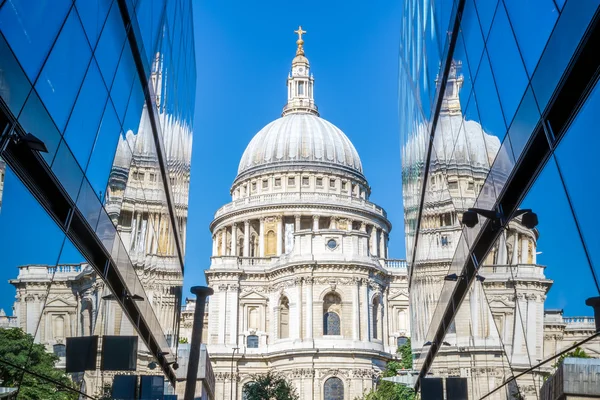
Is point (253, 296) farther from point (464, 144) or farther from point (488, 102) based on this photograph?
point (488, 102)

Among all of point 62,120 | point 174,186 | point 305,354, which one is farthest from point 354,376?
point 62,120

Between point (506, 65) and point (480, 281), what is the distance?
4.21 meters

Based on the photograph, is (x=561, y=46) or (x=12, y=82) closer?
(x=12, y=82)

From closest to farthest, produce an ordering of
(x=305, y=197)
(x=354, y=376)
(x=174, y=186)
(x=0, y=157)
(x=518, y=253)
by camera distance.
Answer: (x=0, y=157) → (x=518, y=253) → (x=174, y=186) → (x=354, y=376) → (x=305, y=197)

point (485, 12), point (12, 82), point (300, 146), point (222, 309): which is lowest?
point (12, 82)

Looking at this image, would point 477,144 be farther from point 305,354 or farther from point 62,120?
point 305,354

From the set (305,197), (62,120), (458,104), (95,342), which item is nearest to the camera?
(62,120)

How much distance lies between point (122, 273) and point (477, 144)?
21.1ft

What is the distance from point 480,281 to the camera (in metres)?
11.8

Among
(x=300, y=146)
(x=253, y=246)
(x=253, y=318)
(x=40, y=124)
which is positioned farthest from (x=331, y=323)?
(x=40, y=124)

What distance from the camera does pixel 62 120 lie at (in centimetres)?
828

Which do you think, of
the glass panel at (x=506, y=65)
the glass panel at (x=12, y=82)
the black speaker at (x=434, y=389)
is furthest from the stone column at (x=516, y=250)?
the black speaker at (x=434, y=389)

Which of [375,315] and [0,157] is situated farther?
[375,315]

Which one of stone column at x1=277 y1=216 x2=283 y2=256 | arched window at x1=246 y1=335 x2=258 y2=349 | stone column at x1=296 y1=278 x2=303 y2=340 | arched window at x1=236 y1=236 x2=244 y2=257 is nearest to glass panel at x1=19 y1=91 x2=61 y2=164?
stone column at x1=296 y1=278 x2=303 y2=340
